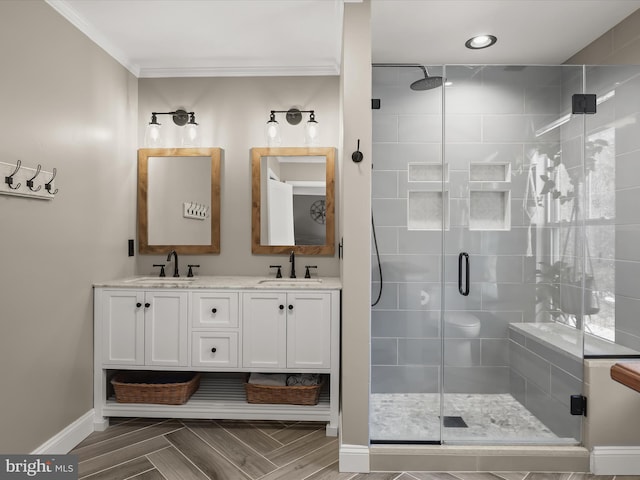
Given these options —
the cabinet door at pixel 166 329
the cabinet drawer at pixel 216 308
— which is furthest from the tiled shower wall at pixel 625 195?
the cabinet door at pixel 166 329

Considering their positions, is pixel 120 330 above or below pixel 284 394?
above

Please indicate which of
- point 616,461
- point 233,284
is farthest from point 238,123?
point 616,461

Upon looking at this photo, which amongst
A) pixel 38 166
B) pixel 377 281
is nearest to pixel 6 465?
pixel 38 166

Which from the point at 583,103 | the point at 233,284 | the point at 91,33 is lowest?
the point at 233,284

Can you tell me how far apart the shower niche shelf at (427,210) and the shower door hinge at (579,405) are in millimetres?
1188

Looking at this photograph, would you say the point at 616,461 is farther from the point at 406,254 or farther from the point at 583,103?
the point at 583,103

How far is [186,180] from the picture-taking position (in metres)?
3.14

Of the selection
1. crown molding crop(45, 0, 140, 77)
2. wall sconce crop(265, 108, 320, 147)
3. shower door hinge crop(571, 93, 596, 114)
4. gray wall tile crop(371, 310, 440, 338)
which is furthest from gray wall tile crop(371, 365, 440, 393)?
crown molding crop(45, 0, 140, 77)

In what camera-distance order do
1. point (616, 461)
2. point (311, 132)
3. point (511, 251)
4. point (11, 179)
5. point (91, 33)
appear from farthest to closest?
point (311, 132), point (91, 33), point (511, 251), point (616, 461), point (11, 179)

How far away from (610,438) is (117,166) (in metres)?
3.54

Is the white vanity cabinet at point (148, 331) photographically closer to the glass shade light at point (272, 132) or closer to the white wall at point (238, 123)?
the white wall at point (238, 123)

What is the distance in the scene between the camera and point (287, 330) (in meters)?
2.54

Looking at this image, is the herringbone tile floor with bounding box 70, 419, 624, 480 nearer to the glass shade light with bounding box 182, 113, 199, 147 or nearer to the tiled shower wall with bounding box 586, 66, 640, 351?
the tiled shower wall with bounding box 586, 66, 640, 351

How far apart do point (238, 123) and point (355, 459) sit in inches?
97.5
